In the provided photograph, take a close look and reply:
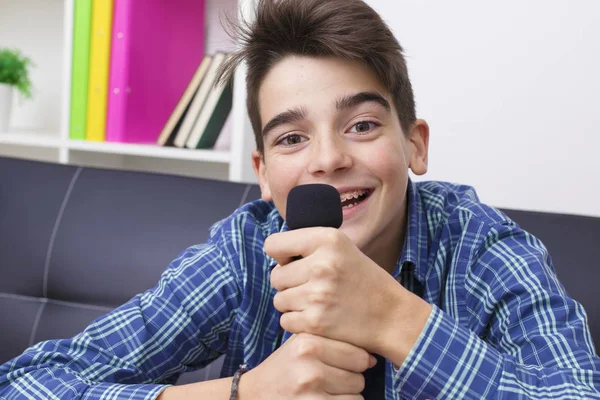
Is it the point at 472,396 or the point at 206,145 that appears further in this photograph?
the point at 206,145

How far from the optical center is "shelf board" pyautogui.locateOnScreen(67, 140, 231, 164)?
5.85 feet

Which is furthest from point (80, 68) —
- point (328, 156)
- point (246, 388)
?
point (246, 388)

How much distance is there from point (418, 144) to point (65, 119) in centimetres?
115

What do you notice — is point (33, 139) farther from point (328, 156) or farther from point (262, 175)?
point (328, 156)

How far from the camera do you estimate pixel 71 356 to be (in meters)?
1.00

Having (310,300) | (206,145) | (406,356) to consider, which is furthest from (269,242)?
(206,145)

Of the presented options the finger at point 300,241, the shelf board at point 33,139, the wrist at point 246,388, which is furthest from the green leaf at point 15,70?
the finger at point 300,241

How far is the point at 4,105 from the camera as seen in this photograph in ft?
6.97

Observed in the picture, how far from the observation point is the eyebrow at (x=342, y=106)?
1.00 meters

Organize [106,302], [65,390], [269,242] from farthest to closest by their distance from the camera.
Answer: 1. [106,302]
2. [65,390]
3. [269,242]

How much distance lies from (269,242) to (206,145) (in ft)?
3.91

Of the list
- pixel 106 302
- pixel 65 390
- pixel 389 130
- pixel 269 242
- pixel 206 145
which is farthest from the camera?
pixel 206 145

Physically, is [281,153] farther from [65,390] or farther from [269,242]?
[65,390]

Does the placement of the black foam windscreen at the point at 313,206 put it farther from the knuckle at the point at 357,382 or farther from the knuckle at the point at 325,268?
the knuckle at the point at 357,382
